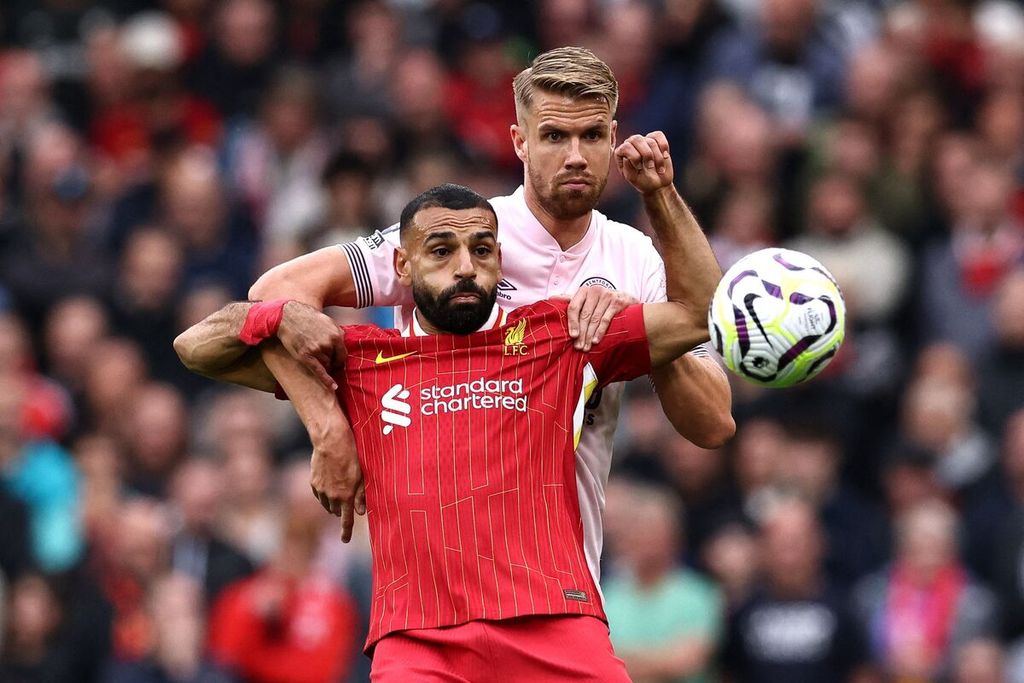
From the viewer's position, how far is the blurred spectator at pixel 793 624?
37.8ft

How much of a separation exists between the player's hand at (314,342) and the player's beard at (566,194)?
969mm

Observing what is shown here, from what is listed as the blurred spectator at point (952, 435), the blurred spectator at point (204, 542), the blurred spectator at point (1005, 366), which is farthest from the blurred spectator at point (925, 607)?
the blurred spectator at point (204, 542)

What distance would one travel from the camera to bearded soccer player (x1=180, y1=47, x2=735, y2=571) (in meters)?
7.38

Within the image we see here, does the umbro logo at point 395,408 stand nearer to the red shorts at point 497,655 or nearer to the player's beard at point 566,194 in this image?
the red shorts at point 497,655

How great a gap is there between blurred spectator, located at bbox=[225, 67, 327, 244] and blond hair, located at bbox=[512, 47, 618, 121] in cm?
693

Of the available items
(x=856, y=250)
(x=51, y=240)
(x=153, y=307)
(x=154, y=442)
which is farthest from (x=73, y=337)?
(x=856, y=250)

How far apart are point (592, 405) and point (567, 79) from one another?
1.24m

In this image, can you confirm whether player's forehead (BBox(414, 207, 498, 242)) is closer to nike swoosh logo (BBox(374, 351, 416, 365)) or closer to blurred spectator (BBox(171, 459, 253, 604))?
nike swoosh logo (BBox(374, 351, 416, 365))

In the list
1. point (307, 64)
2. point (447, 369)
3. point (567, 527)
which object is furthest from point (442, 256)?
point (307, 64)

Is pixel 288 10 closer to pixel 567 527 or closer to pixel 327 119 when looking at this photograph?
pixel 327 119

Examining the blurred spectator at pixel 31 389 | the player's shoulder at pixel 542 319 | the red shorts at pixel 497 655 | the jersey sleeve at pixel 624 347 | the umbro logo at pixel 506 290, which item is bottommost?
the red shorts at pixel 497 655

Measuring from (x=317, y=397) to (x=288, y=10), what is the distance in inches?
377

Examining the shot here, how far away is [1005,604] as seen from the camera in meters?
11.4

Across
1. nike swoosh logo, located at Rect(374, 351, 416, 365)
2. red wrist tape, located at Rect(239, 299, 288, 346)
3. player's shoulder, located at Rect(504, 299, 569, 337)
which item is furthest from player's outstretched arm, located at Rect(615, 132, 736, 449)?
red wrist tape, located at Rect(239, 299, 288, 346)
